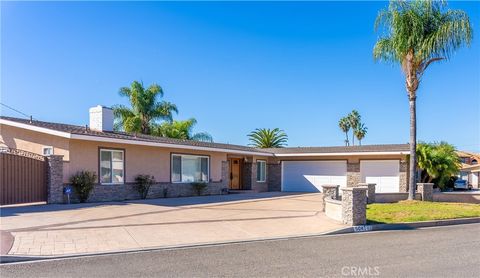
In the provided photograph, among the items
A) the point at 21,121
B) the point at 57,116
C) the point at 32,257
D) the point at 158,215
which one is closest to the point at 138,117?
the point at 57,116

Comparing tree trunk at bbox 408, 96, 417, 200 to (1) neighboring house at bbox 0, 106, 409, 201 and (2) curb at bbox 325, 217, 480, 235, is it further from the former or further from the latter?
(1) neighboring house at bbox 0, 106, 409, 201

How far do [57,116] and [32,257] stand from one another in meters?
21.2

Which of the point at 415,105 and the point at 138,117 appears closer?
the point at 415,105

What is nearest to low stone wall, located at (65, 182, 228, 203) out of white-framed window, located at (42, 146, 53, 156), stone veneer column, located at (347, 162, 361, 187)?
white-framed window, located at (42, 146, 53, 156)

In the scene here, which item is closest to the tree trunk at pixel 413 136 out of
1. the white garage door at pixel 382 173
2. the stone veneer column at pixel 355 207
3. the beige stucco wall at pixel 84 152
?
the white garage door at pixel 382 173

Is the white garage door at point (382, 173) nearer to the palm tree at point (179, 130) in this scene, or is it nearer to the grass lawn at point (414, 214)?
the grass lawn at point (414, 214)

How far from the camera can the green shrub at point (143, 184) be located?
1884cm

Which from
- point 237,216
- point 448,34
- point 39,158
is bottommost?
point 237,216

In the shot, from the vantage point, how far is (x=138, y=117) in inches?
1318

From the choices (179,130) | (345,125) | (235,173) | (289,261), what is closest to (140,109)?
(179,130)

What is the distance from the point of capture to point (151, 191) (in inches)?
770

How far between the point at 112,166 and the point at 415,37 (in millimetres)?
15179

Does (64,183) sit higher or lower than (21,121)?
lower

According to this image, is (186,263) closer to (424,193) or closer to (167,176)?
(167,176)
